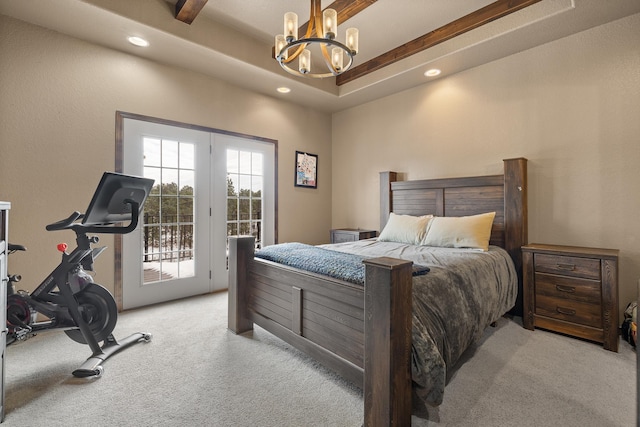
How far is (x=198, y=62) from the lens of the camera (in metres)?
3.27

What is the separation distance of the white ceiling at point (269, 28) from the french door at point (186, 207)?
803mm

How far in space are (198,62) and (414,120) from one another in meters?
2.71

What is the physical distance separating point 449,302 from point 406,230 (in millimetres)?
1619

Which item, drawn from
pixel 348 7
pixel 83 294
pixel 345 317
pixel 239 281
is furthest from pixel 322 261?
pixel 348 7

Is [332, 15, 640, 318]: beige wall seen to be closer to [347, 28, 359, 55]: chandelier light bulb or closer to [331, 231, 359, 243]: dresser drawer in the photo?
[331, 231, 359, 243]: dresser drawer

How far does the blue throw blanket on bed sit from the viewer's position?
168cm

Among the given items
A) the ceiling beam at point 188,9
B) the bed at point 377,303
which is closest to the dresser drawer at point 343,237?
the bed at point 377,303

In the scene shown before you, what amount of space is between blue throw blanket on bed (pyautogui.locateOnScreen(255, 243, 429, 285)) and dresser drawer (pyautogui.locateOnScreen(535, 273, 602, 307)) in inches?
58.1

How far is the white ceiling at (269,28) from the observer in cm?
244

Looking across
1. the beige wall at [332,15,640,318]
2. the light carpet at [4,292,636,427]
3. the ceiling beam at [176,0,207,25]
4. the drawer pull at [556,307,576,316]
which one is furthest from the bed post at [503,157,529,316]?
the ceiling beam at [176,0,207,25]

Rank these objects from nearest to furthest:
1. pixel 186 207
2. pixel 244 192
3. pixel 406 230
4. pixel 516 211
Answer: pixel 516 211, pixel 406 230, pixel 186 207, pixel 244 192

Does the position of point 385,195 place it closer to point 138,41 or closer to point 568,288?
point 568,288

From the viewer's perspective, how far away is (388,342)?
1.30 m

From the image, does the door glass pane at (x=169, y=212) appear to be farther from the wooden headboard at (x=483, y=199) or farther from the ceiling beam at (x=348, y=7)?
the wooden headboard at (x=483, y=199)
